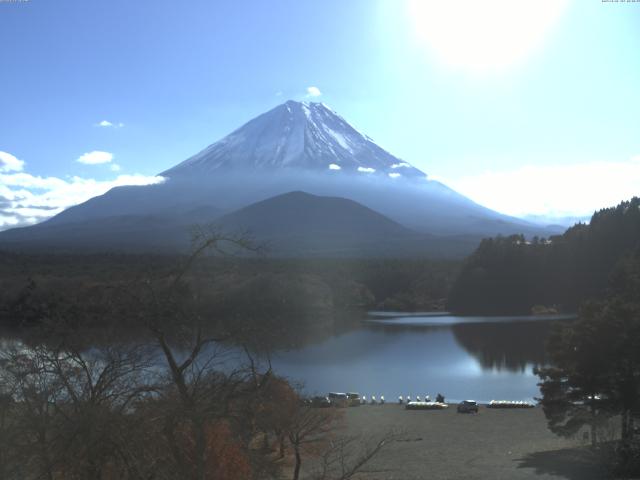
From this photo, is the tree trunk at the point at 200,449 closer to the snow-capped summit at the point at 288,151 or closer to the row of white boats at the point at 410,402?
the row of white boats at the point at 410,402

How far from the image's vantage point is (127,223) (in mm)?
80562

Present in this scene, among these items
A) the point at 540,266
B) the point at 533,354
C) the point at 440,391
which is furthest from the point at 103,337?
the point at 540,266

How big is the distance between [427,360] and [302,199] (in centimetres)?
7550

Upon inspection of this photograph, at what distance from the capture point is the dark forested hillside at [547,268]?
40.2m

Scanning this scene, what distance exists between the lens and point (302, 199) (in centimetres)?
9681

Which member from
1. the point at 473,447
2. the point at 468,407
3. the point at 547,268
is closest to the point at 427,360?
the point at 468,407

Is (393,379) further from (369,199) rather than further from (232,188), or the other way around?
(369,199)

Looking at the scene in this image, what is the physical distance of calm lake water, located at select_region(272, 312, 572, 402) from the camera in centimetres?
1722

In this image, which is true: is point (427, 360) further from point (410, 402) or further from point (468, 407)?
point (468, 407)

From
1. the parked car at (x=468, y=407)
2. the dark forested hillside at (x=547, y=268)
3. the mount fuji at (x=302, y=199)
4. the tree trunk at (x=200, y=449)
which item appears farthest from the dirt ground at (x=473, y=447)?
the mount fuji at (x=302, y=199)

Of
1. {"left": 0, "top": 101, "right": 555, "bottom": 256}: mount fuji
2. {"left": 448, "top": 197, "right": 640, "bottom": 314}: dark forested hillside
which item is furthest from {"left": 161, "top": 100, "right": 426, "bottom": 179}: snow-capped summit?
{"left": 448, "top": 197, "right": 640, "bottom": 314}: dark forested hillside

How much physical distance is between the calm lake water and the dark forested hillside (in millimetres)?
8183

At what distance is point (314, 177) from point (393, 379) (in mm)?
88632

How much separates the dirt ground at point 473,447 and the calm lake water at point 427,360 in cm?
204
